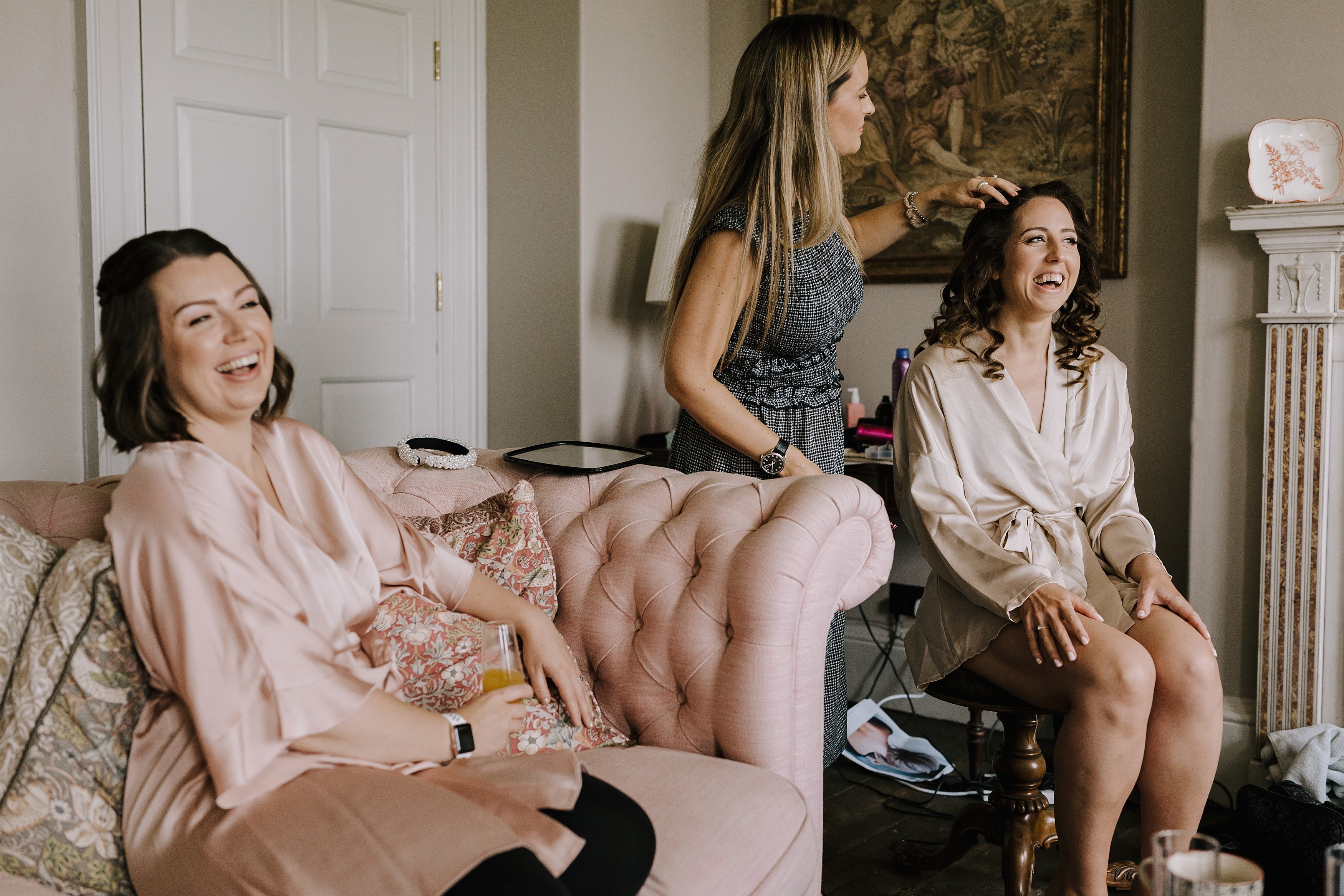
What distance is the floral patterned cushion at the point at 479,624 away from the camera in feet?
4.84

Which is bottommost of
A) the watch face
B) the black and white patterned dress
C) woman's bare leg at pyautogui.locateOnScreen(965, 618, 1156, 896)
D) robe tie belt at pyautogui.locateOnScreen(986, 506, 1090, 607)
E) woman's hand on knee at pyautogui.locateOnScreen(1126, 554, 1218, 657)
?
woman's bare leg at pyautogui.locateOnScreen(965, 618, 1156, 896)

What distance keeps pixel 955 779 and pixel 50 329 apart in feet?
8.16

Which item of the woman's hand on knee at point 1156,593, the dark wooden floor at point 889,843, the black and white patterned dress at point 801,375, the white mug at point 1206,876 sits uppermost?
the black and white patterned dress at point 801,375

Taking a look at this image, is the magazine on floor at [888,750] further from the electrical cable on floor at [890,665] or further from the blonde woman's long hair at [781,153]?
the blonde woman's long hair at [781,153]

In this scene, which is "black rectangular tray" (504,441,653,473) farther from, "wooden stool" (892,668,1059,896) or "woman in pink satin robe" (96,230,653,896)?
"wooden stool" (892,668,1059,896)

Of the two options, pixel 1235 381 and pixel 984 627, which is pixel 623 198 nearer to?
pixel 1235 381

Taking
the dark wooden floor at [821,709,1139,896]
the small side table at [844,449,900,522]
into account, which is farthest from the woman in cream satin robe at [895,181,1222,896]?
the small side table at [844,449,900,522]

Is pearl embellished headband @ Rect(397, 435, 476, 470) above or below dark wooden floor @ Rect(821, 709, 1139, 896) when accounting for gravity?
above

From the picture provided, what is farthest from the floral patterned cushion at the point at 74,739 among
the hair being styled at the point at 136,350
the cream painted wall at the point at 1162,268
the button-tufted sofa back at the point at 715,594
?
the cream painted wall at the point at 1162,268

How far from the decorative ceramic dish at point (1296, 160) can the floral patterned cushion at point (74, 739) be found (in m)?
2.46

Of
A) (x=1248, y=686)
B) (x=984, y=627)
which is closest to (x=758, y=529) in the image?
(x=984, y=627)

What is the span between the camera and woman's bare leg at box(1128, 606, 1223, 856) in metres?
1.68

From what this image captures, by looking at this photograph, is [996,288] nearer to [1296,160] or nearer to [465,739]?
[1296,160]

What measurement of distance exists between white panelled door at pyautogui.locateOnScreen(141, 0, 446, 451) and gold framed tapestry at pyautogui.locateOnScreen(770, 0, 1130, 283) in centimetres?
128
